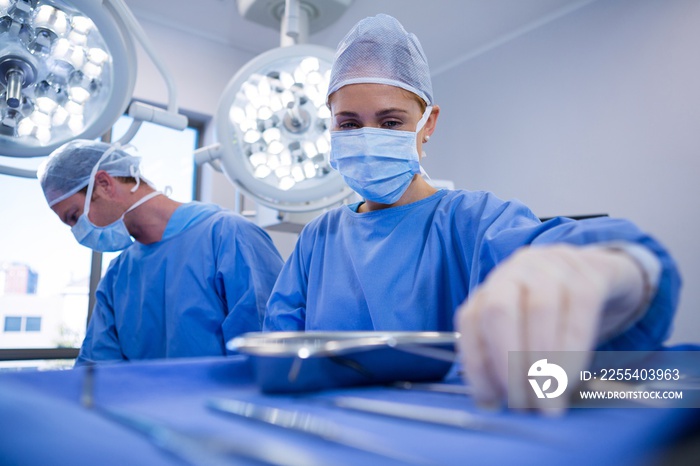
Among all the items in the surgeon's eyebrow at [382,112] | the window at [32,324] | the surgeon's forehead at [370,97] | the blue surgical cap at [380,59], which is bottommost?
the window at [32,324]

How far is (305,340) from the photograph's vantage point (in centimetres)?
72

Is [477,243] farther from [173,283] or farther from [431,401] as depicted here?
[173,283]

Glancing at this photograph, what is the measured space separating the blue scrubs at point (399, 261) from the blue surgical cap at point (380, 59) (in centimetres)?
31

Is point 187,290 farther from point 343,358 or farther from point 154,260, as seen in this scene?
point 343,358

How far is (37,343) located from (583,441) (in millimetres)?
3598

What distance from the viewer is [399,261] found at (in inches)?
53.1

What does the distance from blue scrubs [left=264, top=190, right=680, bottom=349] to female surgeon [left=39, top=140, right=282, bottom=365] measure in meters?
0.40

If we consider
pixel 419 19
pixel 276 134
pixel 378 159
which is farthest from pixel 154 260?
pixel 419 19

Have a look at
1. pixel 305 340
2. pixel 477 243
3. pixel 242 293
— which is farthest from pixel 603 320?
pixel 242 293

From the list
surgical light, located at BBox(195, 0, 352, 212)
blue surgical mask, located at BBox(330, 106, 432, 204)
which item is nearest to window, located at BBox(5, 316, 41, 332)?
surgical light, located at BBox(195, 0, 352, 212)

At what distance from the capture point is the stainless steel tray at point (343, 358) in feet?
2.02

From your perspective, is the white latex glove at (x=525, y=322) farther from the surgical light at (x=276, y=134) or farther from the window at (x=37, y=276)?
the window at (x=37, y=276)

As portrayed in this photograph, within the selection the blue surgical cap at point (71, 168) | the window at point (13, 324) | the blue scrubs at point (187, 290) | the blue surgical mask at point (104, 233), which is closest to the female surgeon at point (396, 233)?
the blue scrubs at point (187, 290)

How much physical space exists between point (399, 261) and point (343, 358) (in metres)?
0.73
